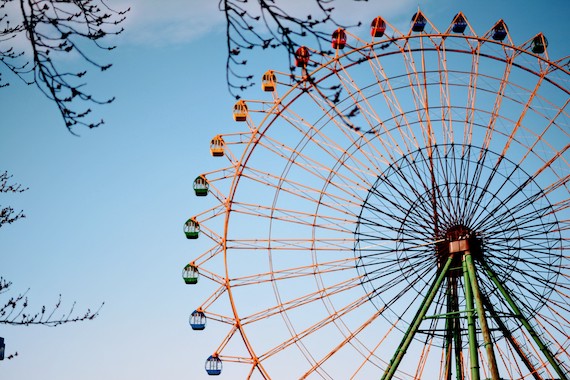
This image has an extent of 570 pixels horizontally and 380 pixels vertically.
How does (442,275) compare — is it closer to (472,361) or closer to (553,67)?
(472,361)

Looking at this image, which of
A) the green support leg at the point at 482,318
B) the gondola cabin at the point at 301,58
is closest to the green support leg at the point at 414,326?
the green support leg at the point at 482,318

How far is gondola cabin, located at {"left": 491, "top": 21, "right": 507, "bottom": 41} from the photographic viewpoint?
88.7 feet

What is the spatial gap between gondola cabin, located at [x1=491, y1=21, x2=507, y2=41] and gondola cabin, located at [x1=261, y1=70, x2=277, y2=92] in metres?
8.15

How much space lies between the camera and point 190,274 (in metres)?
27.0

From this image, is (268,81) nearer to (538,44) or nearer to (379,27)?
(379,27)

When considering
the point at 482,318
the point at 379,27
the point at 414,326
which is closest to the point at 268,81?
the point at 379,27

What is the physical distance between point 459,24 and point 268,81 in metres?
7.29

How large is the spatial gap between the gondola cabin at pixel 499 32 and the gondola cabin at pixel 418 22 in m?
2.56

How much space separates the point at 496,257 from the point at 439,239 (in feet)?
6.15

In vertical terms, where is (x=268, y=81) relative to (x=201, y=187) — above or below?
above

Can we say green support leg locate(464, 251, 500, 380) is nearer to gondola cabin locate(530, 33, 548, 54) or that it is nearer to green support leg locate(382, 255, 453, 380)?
green support leg locate(382, 255, 453, 380)

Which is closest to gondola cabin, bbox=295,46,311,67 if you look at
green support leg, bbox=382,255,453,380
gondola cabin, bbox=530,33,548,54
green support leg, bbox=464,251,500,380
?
green support leg, bbox=464,251,500,380

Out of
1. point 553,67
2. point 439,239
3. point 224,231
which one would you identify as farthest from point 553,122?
point 224,231

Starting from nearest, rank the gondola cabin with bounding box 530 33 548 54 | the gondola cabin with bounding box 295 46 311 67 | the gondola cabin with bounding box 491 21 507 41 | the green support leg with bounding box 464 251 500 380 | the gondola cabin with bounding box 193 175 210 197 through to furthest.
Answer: the gondola cabin with bounding box 295 46 311 67
the green support leg with bounding box 464 251 500 380
the gondola cabin with bounding box 530 33 548 54
the gondola cabin with bounding box 491 21 507 41
the gondola cabin with bounding box 193 175 210 197
